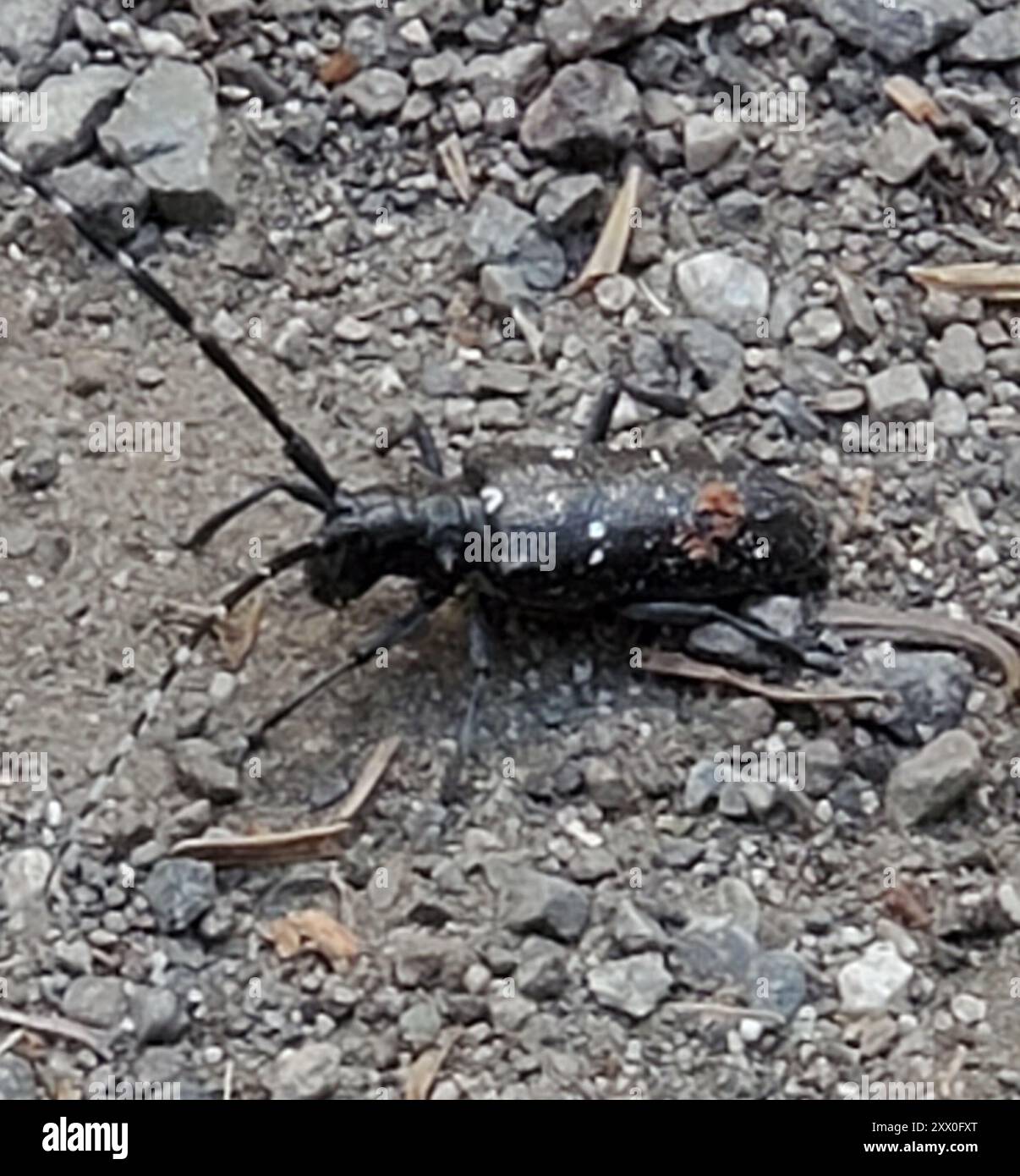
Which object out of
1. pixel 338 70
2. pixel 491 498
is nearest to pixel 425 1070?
pixel 491 498

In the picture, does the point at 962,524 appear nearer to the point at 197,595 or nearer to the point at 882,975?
the point at 882,975

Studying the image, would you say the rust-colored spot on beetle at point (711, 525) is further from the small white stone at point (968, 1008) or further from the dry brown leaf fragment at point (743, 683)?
the small white stone at point (968, 1008)

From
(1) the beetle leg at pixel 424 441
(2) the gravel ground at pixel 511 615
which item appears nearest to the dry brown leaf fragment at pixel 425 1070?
(2) the gravel ground at pixel 511 615

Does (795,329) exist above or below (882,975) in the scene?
Answer: above

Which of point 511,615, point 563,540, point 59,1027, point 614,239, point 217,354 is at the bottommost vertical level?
point 59,1027

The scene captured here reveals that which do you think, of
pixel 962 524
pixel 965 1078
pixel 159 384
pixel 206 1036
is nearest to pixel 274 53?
pixel 159 384

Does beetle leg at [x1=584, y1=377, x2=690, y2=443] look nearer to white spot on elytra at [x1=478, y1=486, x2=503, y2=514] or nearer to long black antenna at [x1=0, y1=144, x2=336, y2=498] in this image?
white spot on elytra at [x1=478, y1=486, x2=503, y2=514]

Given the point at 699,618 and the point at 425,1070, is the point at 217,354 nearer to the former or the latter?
the point at 699,618
